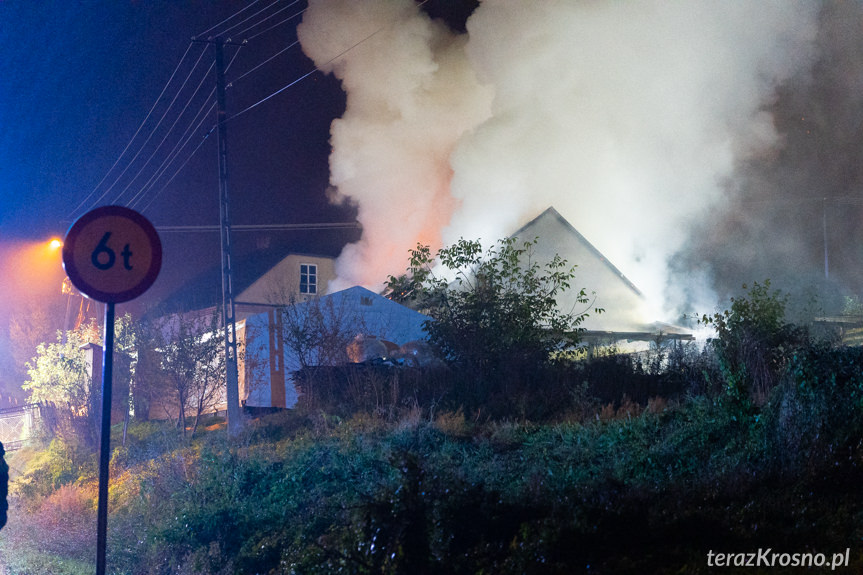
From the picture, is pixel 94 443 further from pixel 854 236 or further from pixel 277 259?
pixel 854 236

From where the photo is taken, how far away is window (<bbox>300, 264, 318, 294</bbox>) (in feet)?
133

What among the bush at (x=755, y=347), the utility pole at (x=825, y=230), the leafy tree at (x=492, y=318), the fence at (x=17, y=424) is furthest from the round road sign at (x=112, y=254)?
the utility pole at (x=825, y=230)

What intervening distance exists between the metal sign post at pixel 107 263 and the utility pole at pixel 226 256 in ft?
35.6

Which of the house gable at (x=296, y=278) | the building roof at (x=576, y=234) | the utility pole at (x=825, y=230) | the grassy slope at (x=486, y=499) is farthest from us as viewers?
the house gable at (x=296, y=278)

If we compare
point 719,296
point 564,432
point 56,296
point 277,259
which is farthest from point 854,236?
point 56,296

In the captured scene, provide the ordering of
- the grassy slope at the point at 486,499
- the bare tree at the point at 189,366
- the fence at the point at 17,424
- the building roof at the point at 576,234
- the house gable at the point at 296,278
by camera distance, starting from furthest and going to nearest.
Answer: the house gable at the point at 296,278 < the building roof at the point at 576,234 < the fence at the point at 17,424 < the bare tree at the point at 189,366 < the grassy slope at the point at 486,499

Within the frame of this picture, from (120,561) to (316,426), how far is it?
380cm

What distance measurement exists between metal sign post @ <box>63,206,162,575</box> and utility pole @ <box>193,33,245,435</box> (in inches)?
427

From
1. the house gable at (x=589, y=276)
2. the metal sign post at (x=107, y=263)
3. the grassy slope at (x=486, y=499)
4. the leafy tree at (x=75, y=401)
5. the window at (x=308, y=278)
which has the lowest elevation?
the grassy slope at (x=486, y=499)

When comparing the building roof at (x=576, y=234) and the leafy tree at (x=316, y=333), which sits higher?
the building roof at (x=576, y=234)

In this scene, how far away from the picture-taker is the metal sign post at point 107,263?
5463mm

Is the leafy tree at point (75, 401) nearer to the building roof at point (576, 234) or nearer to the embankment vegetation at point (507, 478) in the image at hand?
the embankment vegetation at point (507, 478)

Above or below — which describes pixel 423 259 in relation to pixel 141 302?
below

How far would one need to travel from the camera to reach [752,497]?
5793 mm
